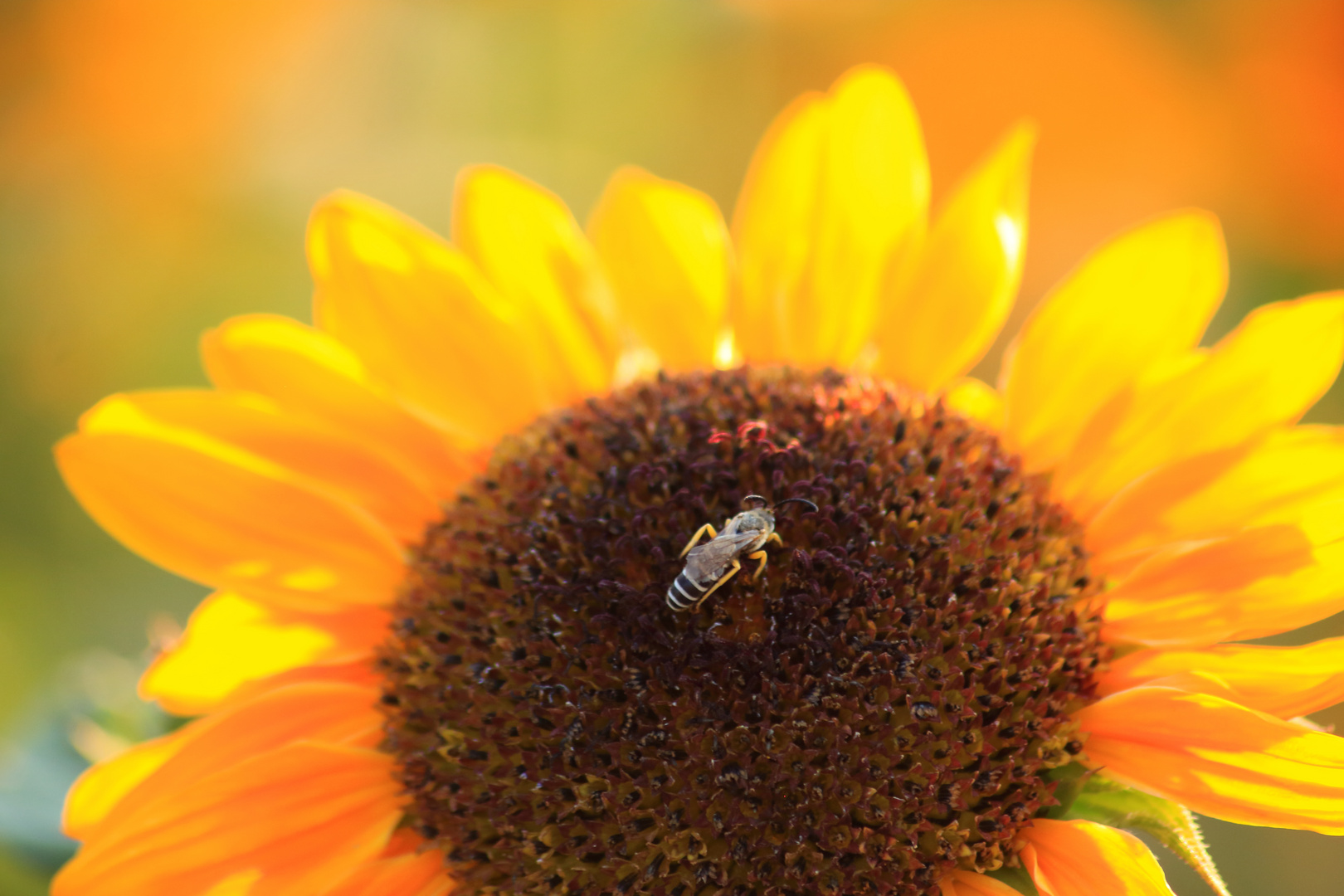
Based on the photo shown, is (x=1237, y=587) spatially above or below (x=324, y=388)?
below

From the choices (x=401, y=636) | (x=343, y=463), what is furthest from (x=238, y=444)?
(x=401, y=636)

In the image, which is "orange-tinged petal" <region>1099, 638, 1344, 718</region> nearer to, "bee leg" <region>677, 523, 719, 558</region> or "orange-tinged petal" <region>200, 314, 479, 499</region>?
"bee leg" <region>677, 523, 719, 558</region>

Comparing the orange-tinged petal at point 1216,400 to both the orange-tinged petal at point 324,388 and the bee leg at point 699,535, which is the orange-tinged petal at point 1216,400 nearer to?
the bee leg at point 699,535

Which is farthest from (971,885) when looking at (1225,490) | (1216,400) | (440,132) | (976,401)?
(440,132)

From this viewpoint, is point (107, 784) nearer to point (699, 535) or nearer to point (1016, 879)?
point (699, 535)

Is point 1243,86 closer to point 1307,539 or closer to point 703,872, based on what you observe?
point 1307,539

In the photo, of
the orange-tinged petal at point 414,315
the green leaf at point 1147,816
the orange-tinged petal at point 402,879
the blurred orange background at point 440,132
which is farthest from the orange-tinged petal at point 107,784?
the blurred orange background at point 440,132
